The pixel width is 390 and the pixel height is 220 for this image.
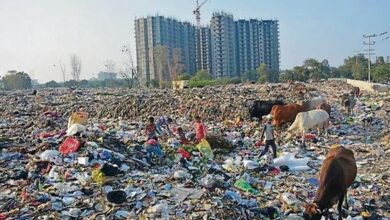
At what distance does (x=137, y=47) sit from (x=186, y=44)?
911 cm

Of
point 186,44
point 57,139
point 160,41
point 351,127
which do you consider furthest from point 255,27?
point 57,139

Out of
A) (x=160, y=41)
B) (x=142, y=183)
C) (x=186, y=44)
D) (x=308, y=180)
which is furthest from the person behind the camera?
(x=186, y=44)

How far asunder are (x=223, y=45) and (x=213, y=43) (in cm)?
171

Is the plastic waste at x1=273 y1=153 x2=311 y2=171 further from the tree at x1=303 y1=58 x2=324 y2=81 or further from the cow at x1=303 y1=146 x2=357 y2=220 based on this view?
the tree at x1=303 y1=58 x2=324 y2=81

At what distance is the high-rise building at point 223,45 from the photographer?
232 ft

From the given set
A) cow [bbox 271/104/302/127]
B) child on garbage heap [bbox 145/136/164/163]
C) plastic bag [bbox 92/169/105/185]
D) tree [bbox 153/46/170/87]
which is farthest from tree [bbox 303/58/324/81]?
plastic bag [bbox 92/169/105/185]

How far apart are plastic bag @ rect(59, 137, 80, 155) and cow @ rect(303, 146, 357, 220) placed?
5.16m

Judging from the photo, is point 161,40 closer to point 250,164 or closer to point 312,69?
point 312,69

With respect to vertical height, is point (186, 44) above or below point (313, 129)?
above

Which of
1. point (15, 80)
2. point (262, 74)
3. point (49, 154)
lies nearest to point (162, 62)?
point (262, 74)

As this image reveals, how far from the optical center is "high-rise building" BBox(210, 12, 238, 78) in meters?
70.8

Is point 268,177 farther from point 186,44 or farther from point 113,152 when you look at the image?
point 186,44

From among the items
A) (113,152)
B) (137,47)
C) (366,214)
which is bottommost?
(366,214)

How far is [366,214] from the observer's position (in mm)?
6848
